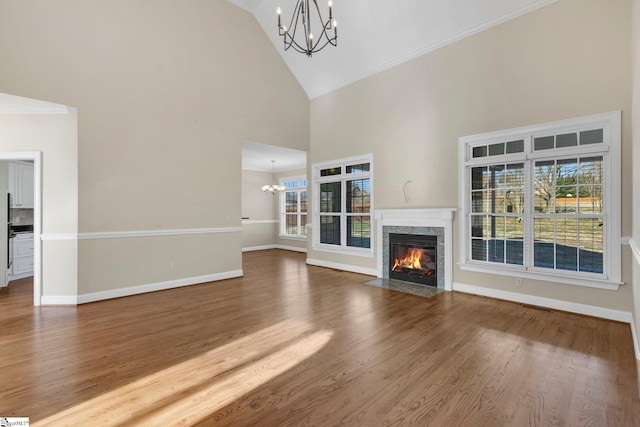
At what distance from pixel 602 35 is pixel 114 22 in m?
6.60

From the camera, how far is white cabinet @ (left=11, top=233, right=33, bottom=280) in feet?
18.8

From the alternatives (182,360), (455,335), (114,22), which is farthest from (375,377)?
(114,22)

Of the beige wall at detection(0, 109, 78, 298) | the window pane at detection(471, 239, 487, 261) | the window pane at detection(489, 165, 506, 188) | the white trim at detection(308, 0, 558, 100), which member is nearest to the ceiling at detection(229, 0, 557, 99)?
the white trim at detection(308, 0, 558, 100)

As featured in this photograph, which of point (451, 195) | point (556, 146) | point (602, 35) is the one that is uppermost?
point (602, 35)

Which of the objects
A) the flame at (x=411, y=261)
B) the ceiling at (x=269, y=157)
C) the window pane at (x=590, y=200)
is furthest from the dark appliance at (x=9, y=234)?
the window pane at (x=590, y=200)

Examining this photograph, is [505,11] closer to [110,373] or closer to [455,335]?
[455,335]

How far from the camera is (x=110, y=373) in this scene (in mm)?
2465

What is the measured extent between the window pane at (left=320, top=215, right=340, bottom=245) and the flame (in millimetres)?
1569

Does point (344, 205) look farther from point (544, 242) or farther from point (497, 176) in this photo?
point (544, 242)

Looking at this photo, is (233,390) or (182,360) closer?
(233,390)

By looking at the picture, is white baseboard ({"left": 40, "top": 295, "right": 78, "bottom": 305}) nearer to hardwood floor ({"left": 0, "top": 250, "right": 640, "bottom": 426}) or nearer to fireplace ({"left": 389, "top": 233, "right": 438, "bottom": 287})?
hardwood floor ({"left": 0, "top": 250, "right": 640, "bottom": 426})

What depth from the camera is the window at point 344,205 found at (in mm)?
6277

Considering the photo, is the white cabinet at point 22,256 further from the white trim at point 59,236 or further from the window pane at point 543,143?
the window pane at point 543,143

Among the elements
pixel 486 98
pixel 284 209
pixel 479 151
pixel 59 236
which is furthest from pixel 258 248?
pixel 486 98
